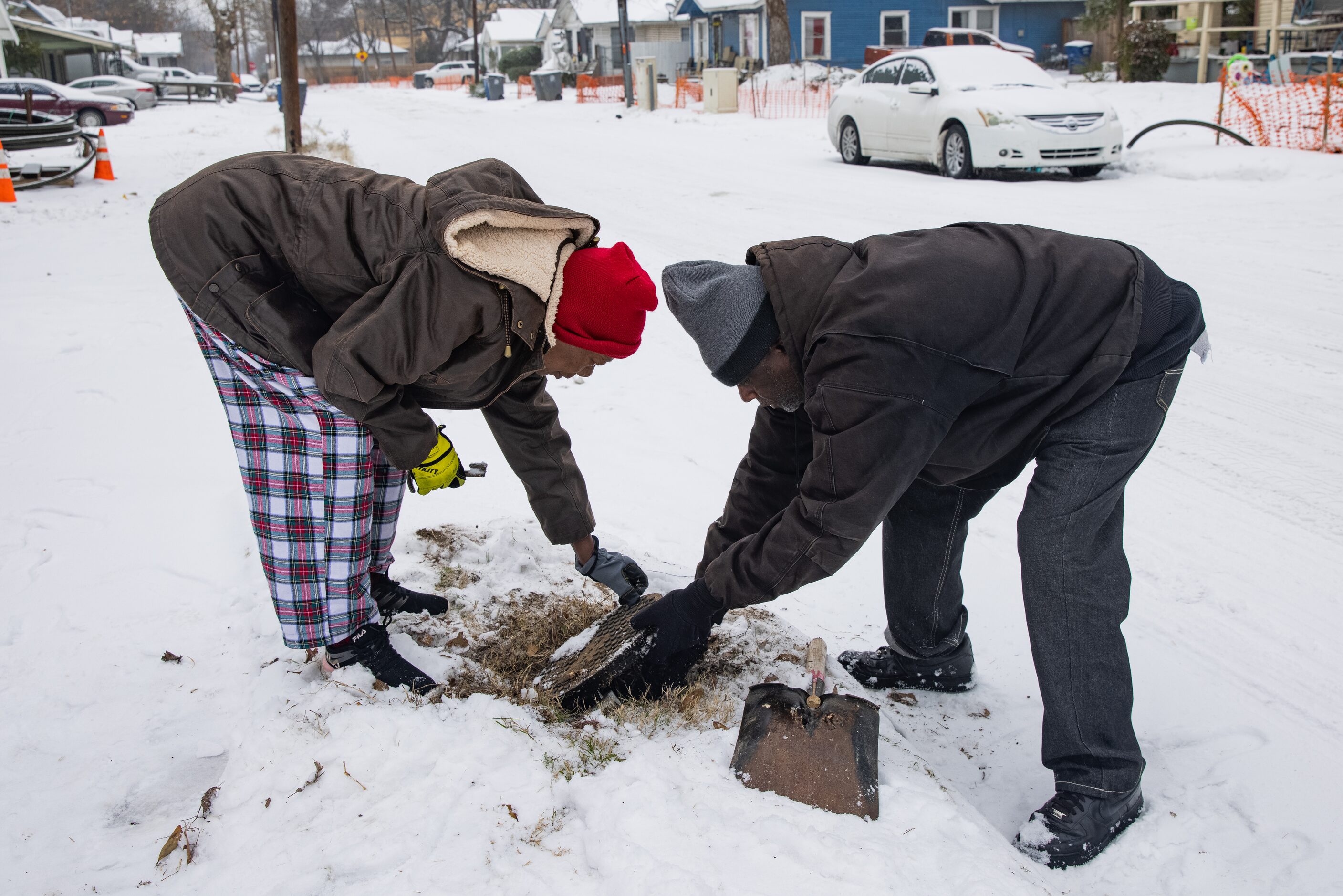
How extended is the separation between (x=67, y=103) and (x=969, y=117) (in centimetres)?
2114

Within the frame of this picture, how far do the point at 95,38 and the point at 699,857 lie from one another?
1918 inches

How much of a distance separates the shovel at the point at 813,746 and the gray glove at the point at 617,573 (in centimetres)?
62

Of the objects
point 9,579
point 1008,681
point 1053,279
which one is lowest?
point 1008,681

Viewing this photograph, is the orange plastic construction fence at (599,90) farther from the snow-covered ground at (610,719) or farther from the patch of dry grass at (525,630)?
the patch of dry grass at (525,630)

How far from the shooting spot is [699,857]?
2.00m

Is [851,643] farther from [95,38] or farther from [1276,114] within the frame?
[95,38]

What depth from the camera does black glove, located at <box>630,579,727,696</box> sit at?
95.4 inches

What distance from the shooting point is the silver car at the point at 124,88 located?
3173 cm

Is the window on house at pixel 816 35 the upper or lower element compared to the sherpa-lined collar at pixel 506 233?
upper

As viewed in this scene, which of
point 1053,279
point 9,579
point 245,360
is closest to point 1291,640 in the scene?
point 1053,279

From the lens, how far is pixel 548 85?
3300cm

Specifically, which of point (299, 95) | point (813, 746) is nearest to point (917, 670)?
point (813, 746)

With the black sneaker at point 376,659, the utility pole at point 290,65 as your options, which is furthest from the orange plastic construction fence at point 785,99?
the black sneaker at point 376,659

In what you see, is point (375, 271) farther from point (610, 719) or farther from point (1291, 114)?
point (1291, 114)
